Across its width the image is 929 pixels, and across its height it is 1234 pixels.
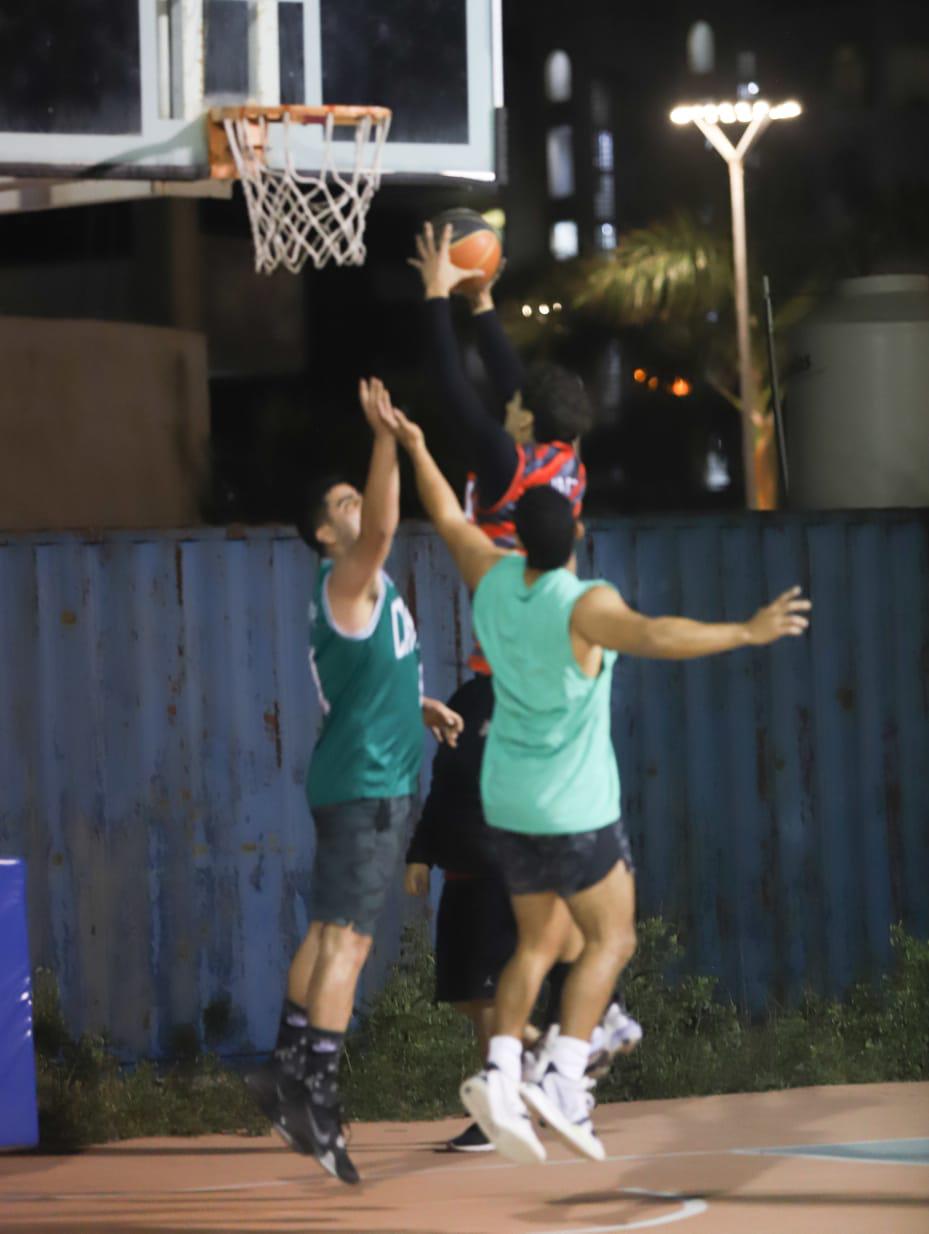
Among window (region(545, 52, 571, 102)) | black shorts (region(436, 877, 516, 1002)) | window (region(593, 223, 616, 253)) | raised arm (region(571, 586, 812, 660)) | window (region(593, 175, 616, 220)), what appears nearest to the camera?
raised arm (region(571, 586, 812, 660))

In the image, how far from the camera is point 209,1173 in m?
8.17

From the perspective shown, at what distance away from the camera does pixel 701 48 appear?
244 ft

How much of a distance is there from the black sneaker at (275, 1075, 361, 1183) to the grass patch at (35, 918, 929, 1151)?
148 cm

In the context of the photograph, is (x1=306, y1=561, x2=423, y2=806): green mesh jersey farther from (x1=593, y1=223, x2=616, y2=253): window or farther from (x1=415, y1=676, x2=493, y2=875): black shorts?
(x1=593, y1=223, x2=616, y2=253): window

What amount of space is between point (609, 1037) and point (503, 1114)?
0.65 m

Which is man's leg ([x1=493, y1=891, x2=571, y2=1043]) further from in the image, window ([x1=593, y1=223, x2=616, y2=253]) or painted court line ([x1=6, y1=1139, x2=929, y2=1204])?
window ([x1=593, y1=223, x2=616, y2=253])

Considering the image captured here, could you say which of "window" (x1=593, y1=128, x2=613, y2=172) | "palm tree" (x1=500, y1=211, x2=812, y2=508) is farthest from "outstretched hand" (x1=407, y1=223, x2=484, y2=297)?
"window" (x1=593, y1=128, x2=613, y2=172)

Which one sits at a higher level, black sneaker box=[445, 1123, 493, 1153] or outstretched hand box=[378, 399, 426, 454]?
outstretched hand box=[378, 399, 426, 454]

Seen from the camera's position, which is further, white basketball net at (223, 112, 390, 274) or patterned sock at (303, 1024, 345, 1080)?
white basketball net at (223, 112, 390, 274)

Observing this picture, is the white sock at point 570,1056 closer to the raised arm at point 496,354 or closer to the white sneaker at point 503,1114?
the white sneaker at point 503,1114

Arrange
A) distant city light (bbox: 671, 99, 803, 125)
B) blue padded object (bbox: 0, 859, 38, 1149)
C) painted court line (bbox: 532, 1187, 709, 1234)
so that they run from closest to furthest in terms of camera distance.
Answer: painted court line (bbox: 532, 1187, 709, 1234), blue padded object (bbox: 0, 859, 38, 1149), distant city light (bbox: 671, 99, 803, 125)

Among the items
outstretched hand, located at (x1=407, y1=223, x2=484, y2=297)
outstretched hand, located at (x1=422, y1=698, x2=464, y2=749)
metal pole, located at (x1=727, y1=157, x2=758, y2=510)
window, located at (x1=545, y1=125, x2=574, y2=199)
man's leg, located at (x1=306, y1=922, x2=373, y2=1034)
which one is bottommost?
man's leg, located at (x1=306, y1=922, x2=373, y2=1034)

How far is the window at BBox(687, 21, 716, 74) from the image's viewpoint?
74000mm

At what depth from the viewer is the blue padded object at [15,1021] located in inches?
325
